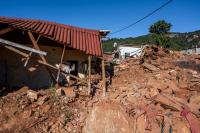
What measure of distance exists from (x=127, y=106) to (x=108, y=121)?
1.88 metres

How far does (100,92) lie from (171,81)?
178 inches

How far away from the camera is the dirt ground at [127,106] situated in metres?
11.2

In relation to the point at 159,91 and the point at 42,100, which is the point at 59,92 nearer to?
the point at 42,100

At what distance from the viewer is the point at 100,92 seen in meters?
15.9

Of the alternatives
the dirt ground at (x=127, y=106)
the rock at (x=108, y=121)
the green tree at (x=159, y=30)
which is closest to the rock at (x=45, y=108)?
the dirt ground at (x=127, y=106)

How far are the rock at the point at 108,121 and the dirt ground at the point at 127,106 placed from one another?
31 centimetres

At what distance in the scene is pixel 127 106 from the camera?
1290 cm

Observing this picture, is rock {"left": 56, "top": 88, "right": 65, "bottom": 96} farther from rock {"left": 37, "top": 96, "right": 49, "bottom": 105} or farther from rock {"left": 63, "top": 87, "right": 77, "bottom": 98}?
rock {"left": 37, "top": 96, "right": 49, "bottom": 105}

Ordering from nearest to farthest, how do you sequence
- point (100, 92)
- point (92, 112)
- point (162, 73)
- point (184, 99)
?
point (92, 112), point (184, 99), point (100, 92), point (162, 73)

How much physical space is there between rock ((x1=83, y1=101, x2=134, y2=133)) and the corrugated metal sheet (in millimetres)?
5546

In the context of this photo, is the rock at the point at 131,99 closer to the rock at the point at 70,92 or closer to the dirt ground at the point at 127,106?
the dirt ground at the point at 127,106

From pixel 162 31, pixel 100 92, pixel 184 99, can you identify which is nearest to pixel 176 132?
pixel 184 99

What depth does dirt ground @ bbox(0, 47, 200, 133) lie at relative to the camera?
36.9ft

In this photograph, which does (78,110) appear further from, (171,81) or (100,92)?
(171,81)
